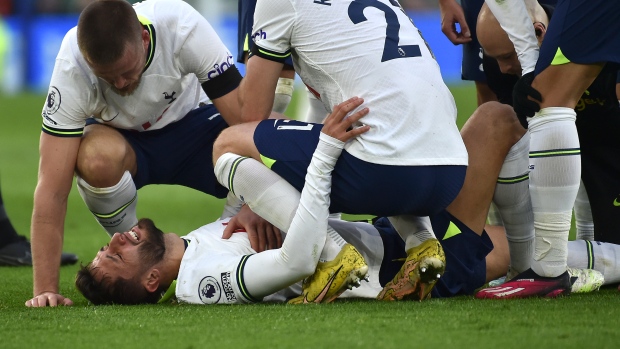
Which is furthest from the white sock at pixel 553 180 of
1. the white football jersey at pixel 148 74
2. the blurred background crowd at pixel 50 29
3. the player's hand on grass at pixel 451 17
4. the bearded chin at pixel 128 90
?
the blurred background crowd at pixel 50 29

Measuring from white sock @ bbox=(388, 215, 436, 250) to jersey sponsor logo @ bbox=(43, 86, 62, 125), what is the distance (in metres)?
1.57

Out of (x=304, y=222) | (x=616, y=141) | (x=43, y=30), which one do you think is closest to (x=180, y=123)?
(x=304, y=222)

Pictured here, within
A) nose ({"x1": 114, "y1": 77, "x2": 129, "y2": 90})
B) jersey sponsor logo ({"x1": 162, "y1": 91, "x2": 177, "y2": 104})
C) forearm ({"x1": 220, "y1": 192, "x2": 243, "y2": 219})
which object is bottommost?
forearm ({"x1": 220, "y1": 192, "x2": 243, "y2": 219})

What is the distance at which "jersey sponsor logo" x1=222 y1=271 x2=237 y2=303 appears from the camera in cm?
369

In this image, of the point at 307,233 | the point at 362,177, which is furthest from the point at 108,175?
the point at 362,177

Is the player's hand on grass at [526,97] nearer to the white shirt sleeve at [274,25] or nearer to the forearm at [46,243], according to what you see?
the white shirt sleeve at [274,25]

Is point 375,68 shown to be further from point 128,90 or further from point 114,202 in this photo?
point 114,202

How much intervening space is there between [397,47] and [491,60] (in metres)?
1.01

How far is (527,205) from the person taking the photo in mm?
4078

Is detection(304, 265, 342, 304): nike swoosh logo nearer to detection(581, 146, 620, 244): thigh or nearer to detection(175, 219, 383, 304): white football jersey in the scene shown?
detection(175, 219, 383, 304): white football jersey

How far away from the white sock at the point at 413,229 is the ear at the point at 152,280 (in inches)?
39.1

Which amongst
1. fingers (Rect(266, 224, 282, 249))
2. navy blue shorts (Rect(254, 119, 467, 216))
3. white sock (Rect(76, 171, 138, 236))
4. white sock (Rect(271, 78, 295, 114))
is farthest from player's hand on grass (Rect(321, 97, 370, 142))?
white sock (Rect(271, 78, 295, 114))

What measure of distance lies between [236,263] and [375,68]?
3.05 ft

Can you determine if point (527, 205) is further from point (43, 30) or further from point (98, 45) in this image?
point (43, 30)
